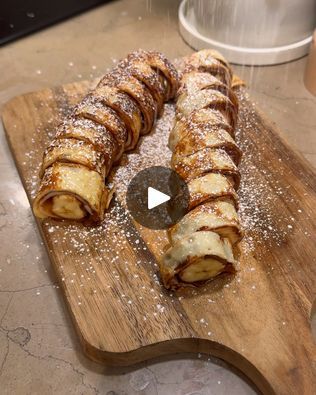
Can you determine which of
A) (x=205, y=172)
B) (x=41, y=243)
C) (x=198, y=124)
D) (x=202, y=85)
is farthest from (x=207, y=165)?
(x=41, y=243)

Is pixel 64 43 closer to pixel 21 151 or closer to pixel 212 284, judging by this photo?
pixel 21 151

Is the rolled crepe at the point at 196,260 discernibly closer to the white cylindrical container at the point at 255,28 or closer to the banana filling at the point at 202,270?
the banana filling at the point at 202,270

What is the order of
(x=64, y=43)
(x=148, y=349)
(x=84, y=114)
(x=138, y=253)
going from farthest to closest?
(x=64, y=43) → (x=84, y=114) → (x=138, y=253) → (x=148, y=349)

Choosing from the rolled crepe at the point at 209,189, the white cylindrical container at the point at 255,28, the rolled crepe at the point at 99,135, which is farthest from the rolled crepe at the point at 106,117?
the white cylindrical container at the point at 255,28

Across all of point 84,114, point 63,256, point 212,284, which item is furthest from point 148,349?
point 84,114

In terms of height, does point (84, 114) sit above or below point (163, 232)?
above
